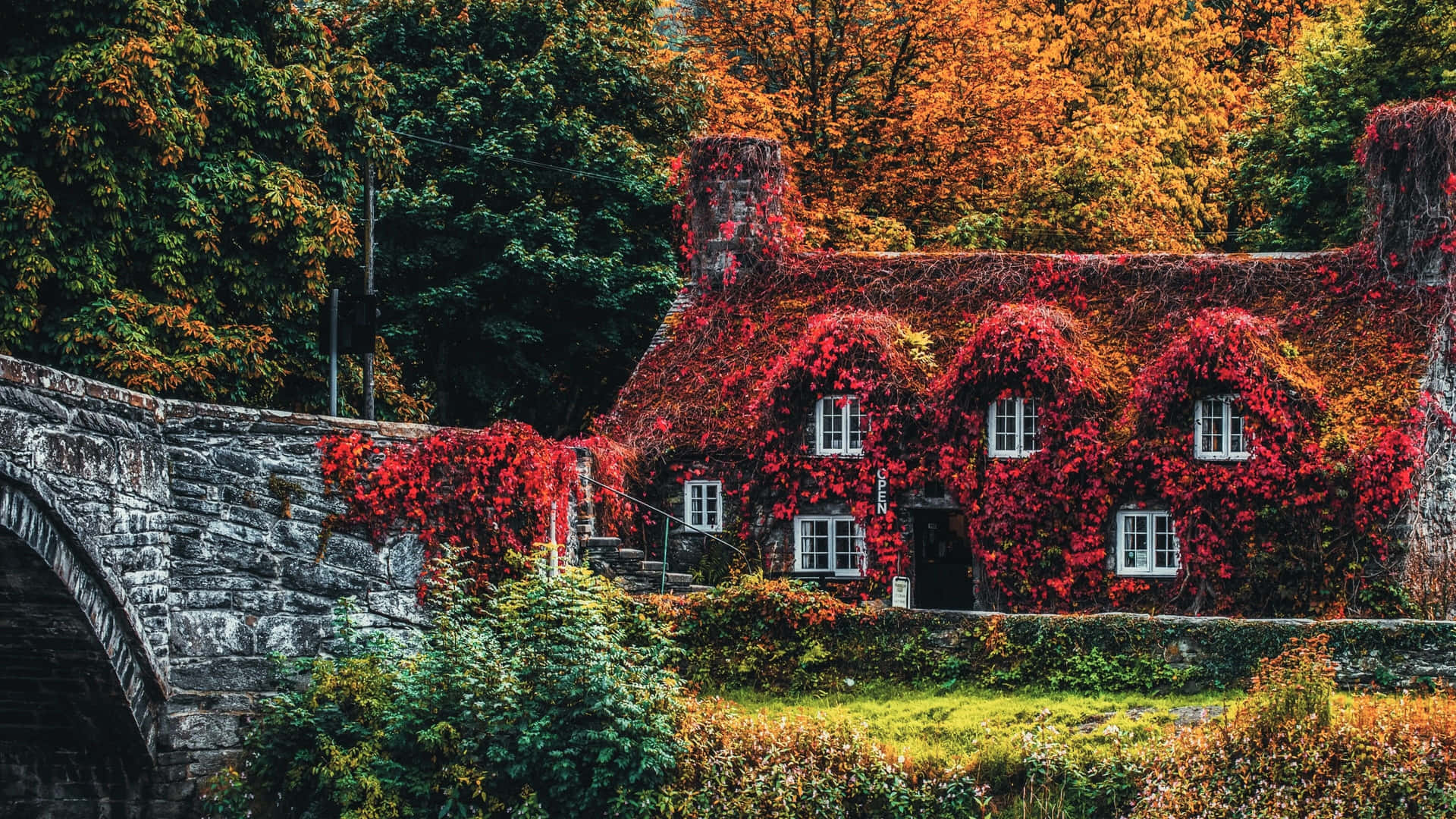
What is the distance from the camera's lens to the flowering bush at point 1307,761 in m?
15.7

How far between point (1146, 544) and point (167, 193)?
633 inches

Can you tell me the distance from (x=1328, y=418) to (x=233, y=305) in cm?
1730

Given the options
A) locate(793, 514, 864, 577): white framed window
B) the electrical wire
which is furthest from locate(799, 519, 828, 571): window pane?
the electrical wire

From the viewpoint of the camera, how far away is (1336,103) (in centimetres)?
3412

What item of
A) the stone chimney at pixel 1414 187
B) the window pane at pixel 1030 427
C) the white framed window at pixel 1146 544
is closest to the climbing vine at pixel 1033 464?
the window pane at pixel 1030 427

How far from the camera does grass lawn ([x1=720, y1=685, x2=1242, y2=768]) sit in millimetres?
17516

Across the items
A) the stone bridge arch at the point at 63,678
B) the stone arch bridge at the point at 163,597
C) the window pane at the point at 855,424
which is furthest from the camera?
the window pane at the point at 855,424

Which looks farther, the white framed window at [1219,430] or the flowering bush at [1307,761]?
the white framed window at [1219,430]

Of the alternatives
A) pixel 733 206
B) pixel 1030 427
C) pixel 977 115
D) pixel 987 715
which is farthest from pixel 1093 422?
pixel 977 115

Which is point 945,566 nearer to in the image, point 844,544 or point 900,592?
point 844,544

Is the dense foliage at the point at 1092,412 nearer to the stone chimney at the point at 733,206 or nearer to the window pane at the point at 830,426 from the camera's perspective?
the window pane at the point at 830,426

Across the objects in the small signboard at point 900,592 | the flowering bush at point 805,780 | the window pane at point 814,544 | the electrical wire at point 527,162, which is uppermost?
the electrical wire at point 527,162

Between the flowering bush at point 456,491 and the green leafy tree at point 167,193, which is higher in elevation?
the green leafy tree at point 167,193

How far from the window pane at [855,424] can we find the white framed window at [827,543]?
1.22m
